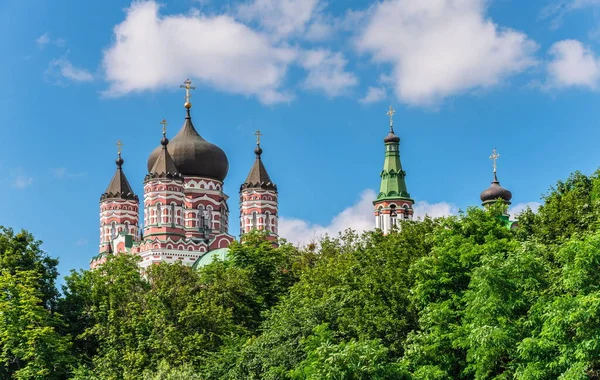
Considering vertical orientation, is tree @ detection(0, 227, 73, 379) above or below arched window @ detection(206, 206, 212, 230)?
below

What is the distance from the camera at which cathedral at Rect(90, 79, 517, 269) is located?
71625 mm

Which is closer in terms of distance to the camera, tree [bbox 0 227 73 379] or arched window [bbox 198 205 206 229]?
tree [bbox 0 227 73 379]

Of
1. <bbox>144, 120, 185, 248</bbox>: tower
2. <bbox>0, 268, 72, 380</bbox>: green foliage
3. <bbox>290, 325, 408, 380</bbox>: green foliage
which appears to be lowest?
<bbox>290, 325, 408, 380</bbox>: green foliage

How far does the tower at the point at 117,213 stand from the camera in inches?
3140

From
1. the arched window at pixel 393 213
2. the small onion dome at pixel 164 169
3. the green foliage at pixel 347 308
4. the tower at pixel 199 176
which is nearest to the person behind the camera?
the green foliage at pixel 347 308

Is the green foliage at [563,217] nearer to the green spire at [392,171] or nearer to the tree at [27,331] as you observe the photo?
the tree at [27,331]

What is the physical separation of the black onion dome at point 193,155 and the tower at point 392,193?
490 inches

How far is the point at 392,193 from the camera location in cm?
7931

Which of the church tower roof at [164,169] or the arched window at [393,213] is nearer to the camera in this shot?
the church tower roof at [164,169]

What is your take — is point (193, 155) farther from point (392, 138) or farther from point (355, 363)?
point (355, 363)

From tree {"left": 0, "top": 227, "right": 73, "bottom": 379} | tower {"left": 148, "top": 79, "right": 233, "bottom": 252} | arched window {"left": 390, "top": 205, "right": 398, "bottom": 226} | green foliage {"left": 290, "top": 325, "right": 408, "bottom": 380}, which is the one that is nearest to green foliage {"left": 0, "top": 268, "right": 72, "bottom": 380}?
tree {"left": 0, "top": 227, "right": 73, "bottom": 379}

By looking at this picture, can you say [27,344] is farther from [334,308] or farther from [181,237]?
[181,237]

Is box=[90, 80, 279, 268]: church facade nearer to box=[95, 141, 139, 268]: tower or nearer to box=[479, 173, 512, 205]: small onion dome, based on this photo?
box=[95, 141, 139, 268]: tower

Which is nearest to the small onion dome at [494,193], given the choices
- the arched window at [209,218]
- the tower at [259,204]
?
the tower at [259,204]
